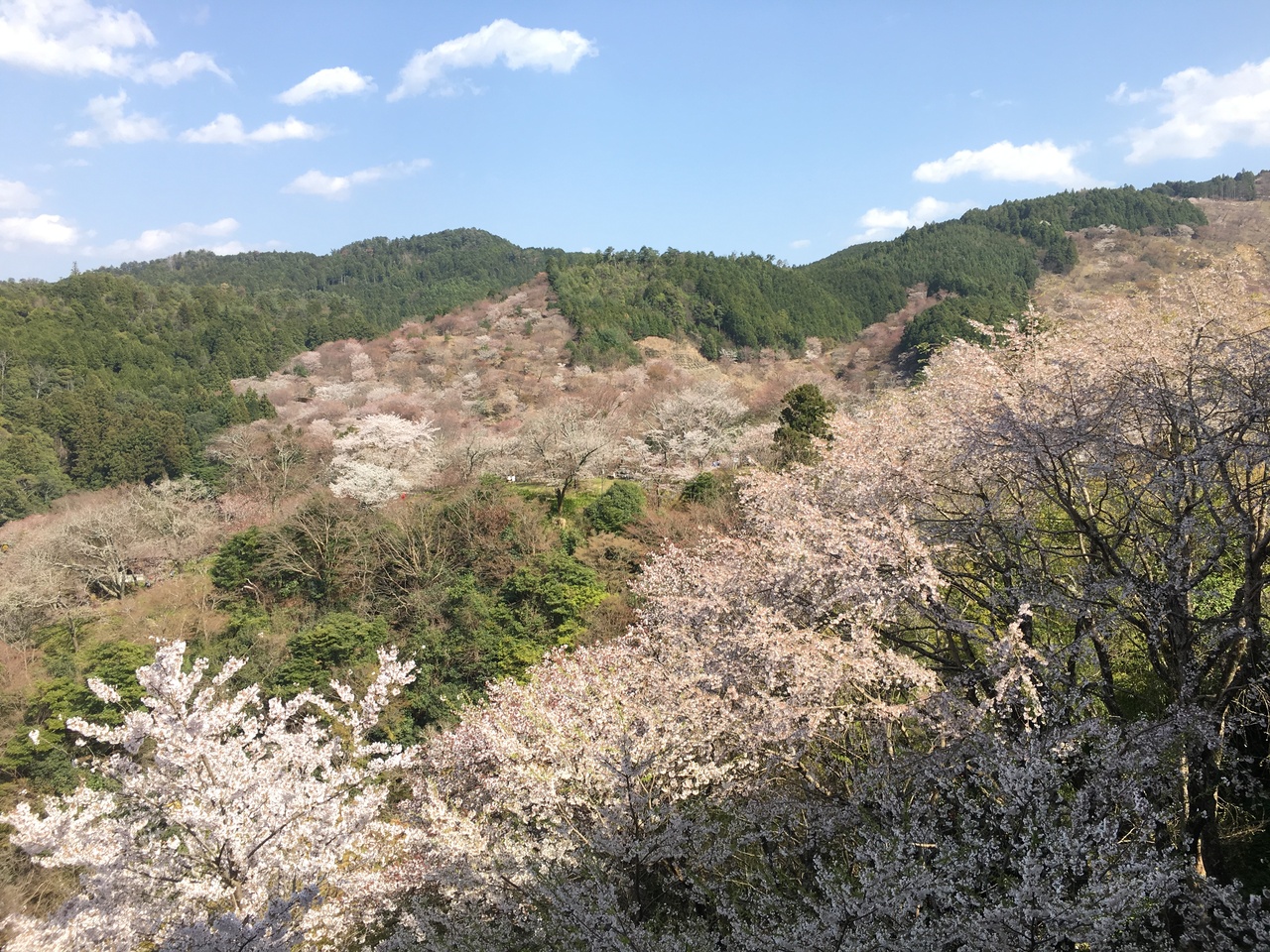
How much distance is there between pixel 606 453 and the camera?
24000mm

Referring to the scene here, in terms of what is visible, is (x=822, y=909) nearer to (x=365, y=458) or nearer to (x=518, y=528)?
(x=518, y=528)

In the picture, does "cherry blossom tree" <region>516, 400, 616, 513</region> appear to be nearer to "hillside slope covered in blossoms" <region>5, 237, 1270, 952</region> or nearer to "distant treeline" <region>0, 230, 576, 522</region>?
"hillside slope covered in blossoms" <region>5, 237, 1270, 952</region>

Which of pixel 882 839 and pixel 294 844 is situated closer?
pixel 882 839

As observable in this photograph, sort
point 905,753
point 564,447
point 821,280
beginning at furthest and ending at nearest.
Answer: point 821,280
point 564,447
point 905,753

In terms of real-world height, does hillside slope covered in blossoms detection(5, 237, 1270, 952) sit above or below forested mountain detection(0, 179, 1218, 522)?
below

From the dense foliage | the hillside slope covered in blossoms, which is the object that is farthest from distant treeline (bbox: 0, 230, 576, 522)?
the hillside slope covered in blossoms

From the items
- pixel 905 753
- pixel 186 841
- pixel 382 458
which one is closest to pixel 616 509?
pixel 382 458

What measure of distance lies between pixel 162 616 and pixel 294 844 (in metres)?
15.5

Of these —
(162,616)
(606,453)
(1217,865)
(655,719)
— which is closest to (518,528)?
(606,453)

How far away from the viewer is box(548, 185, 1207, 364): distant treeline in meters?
47.0

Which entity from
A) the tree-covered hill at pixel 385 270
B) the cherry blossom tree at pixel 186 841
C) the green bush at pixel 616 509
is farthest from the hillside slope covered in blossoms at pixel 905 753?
the tree-covered hill at pixel 385 270

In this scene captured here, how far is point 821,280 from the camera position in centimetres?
5594

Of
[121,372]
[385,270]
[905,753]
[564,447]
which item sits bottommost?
[905,753]

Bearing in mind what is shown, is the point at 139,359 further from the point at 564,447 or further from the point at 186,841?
Answer: the point at 186,841
